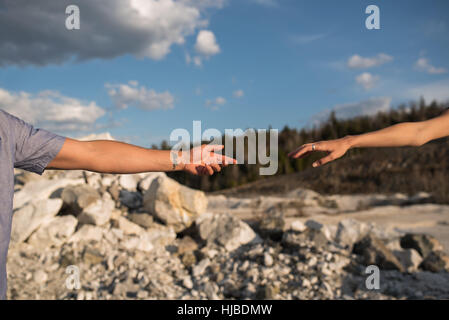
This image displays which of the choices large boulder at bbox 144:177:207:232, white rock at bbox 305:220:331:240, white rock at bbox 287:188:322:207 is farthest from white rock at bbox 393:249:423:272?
white rock at bbox 287:188:322:207

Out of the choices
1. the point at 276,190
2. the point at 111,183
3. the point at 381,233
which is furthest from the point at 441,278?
the point at 276,190

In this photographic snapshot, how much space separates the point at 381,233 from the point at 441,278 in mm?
1939

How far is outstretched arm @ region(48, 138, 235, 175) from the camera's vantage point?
5.75 feet

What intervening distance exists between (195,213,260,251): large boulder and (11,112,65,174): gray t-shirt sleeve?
4.44 metres

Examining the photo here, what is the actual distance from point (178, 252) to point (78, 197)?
2158 millimetres

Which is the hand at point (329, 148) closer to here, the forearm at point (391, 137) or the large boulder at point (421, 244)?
the forearm at point (391, 137)

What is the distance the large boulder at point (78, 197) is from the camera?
6406 mm

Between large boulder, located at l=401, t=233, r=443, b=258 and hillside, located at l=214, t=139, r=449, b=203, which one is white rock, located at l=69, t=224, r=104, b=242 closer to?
large boulder, located at l=401, t=233, r=443, b=258

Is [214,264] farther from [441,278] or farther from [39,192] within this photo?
[39,192]

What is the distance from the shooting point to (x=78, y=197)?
6438 millimetres

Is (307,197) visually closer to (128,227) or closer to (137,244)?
(128,227)

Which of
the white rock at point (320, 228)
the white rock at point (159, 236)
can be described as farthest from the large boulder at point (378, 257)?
the white rock at point (159, 236)

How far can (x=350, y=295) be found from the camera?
4.54 metres

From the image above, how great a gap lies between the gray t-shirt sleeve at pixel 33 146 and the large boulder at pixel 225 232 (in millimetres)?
4437
